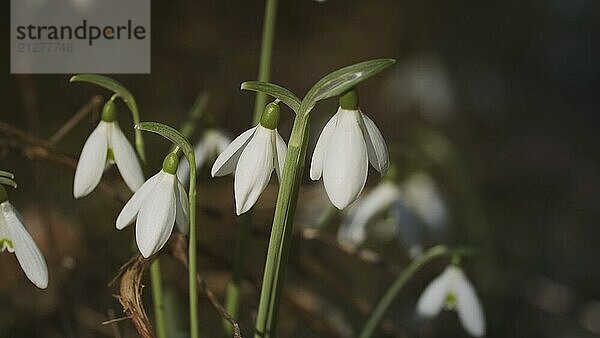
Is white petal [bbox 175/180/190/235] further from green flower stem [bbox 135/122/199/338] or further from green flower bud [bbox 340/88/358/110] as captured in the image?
green flower bud [bbox 340/88/358/110]

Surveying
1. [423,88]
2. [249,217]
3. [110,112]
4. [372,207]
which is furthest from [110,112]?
[423,88]

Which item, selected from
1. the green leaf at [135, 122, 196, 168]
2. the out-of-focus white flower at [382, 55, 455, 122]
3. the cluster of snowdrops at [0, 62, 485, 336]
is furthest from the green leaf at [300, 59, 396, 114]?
the out-of-focus white flower at [382, 55, 455, 122]

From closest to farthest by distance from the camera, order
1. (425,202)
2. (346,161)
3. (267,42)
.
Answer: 1. (346,161)
2. (267,42)
3. (425,202)

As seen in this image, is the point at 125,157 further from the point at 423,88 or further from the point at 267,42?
the point at 423,88

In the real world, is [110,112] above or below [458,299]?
above

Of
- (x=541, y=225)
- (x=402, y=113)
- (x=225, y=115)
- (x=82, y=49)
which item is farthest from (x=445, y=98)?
(x=82, y=49)

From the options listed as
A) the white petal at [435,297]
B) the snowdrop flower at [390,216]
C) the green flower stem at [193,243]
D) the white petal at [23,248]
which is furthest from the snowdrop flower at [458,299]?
the white petal at [23,248]

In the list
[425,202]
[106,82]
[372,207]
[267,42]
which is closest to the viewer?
[106,82]
